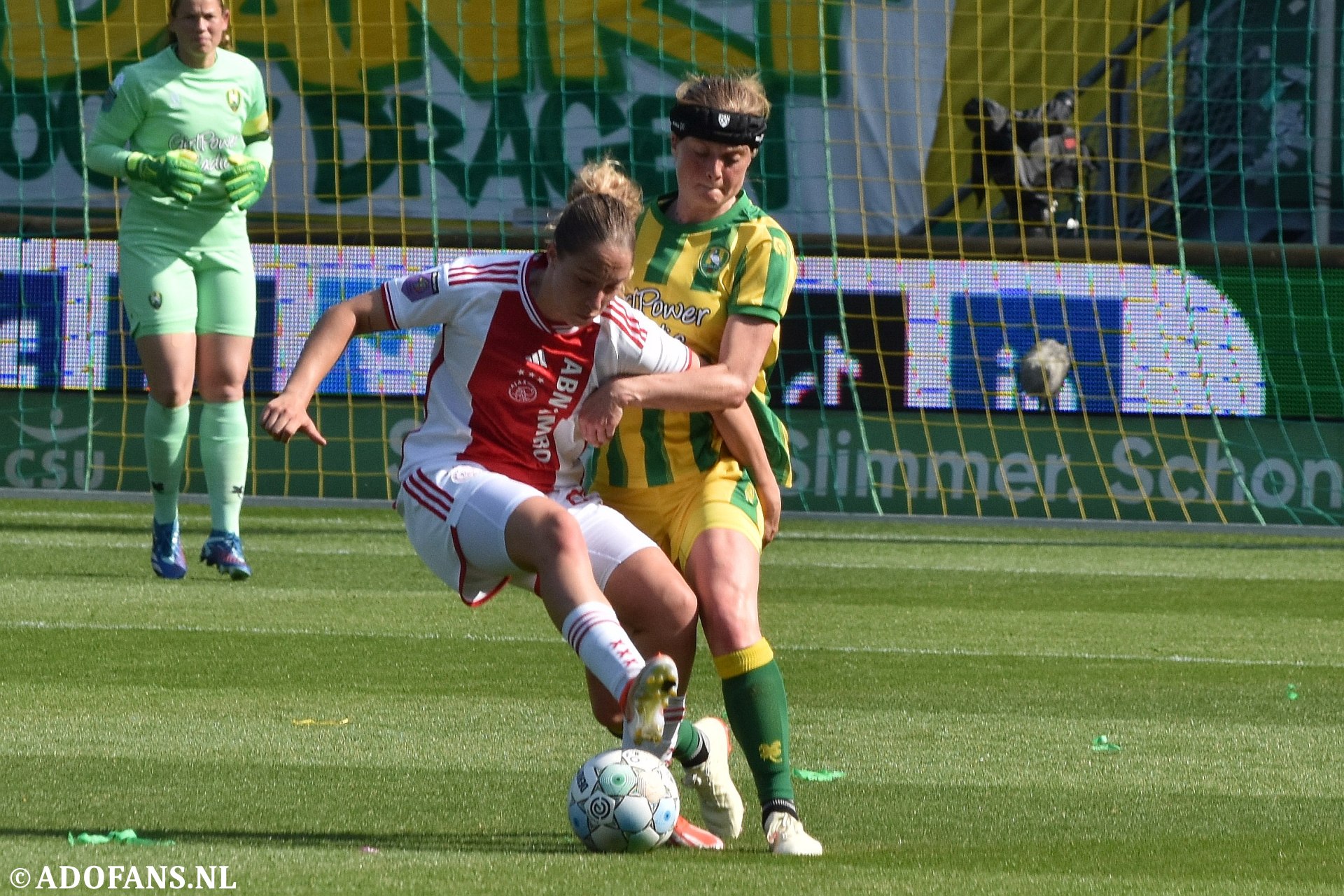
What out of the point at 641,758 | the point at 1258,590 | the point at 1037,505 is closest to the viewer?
the point at 641,758

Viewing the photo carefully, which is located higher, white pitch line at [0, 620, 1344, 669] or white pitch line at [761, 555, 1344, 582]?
white pitch line at [0, 620, 1344, 669]

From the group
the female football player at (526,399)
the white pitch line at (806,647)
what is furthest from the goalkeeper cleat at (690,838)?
the white pitch line at (806,647)

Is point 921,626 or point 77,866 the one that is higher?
point 77,866

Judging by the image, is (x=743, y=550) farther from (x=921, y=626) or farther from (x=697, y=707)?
(x=921, y=626)

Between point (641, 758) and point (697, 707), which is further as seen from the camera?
point (697, 707)

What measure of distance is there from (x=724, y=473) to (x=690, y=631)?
1.32ft

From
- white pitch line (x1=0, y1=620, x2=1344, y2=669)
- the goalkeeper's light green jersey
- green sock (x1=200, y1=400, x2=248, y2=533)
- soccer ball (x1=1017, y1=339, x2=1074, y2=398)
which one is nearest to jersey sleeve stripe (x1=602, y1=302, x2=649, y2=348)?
white pitch line (x1=0, y1=620, x2=1344, y2=669)

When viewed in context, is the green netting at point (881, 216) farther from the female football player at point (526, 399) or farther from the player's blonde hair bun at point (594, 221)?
the player's blonde hair bun at point (594, 221)

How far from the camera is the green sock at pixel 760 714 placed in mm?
3896

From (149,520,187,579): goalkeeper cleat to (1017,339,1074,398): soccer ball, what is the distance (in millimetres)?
5307

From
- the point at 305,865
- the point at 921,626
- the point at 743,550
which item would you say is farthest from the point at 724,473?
the point at 921,626

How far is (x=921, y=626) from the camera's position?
7.40 metres

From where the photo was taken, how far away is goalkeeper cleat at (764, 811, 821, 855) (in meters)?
3.75

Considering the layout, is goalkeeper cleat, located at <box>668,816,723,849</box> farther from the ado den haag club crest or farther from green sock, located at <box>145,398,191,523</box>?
green sock, located at <box>145,398,191,523</box>
